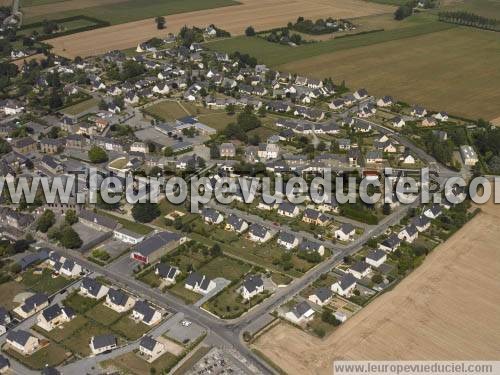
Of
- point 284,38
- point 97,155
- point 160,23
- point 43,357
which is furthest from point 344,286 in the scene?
point 160,23

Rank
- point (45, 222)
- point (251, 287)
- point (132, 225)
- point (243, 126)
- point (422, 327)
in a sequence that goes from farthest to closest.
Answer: point (243, 126) → point (132, 225) → point (45, 222) → point (251, 287) → point (422, 327)

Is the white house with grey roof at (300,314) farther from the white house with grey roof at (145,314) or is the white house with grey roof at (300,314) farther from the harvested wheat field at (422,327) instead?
the white house with grey roof at (145,314)

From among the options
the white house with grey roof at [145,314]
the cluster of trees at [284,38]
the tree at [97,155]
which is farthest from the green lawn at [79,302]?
the cluster of trees at [284,38]

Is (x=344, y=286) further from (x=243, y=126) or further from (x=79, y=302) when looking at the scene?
(x=243, y=126)

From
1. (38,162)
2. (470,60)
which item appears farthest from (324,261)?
(470,60)

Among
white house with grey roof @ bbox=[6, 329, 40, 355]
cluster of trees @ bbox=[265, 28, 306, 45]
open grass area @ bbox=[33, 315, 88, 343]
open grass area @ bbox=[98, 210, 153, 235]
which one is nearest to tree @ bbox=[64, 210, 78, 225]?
open grass area @ bbox=[98, 210, 153, 235]
